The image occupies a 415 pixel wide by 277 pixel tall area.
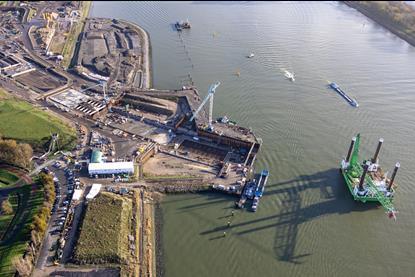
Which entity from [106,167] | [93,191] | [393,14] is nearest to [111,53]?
[106,167]

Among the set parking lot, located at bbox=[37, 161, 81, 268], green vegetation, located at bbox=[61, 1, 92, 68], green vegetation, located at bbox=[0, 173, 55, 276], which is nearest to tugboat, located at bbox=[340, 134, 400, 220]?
parking lot, located at bbox=[37, 161, 81, 268]

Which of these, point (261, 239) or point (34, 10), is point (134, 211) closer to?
point (261, 239)

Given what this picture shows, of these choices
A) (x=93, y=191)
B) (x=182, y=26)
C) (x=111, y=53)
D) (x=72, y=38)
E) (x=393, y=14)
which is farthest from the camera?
(x=393, y=14)

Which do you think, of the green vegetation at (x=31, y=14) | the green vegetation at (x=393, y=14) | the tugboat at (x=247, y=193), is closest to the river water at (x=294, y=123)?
the tugboat at (x=247, y=193)

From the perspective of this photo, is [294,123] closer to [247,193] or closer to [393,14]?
[247,193]

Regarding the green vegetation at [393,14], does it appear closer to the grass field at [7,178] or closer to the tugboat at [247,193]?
the tugboat at [247,193]

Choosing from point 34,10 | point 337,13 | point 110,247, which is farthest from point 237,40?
point 110,247
